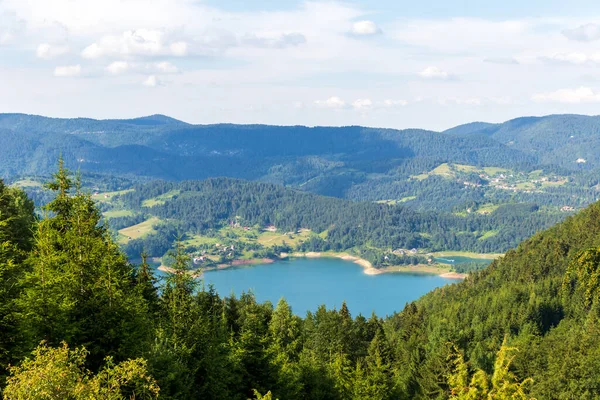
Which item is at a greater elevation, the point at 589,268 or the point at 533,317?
the point at 589,268

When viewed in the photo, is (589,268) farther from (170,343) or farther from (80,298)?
(170,343)

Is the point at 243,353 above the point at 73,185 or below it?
below

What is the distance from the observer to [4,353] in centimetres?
1994

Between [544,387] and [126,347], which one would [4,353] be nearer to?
[126,347]

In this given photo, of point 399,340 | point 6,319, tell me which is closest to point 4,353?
point 6,319

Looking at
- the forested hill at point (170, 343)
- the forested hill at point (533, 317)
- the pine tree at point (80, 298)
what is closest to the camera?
the forested hill at point (170, 343)

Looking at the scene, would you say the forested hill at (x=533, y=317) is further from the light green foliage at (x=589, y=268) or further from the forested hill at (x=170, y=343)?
the forested hill at (x=170, y=343)

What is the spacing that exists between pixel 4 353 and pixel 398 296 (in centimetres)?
18469

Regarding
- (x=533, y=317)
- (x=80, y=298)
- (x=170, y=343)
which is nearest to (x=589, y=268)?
(x=80, y=298)

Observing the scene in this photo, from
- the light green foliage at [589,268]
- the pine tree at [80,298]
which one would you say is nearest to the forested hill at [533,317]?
the light green foliage at [589,268]

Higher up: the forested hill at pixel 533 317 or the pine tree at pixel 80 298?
the pine tree at pixel 80 298

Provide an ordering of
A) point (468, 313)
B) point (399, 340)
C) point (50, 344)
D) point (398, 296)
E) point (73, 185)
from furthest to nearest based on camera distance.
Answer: point (398, 296)
point (468, 313)
point (399, 340)
point (73, 185)
point (50, 344)

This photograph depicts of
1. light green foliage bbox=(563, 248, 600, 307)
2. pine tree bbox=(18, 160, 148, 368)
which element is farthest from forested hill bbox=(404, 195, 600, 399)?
pine tree bbox=(18, 160, 148, 368)

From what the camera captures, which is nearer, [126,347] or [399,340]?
[126,347]
